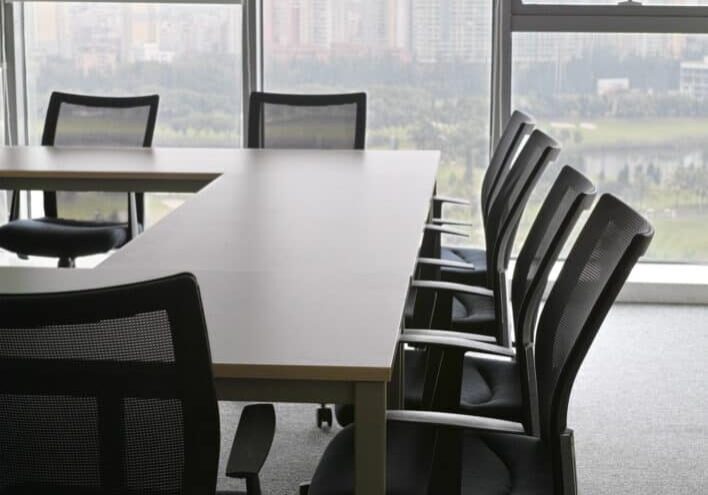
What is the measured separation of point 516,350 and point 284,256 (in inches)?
26.8

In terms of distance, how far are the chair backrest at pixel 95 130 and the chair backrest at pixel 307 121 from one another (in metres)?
0.53

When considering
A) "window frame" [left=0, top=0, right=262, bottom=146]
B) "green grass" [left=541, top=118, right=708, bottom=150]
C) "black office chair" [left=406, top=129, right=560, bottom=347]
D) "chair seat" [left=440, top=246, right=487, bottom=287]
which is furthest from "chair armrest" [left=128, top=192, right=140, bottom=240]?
"green grass" [left=541, top=118, right=708, bottom=150]

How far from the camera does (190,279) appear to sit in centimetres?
178

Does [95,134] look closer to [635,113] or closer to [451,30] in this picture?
[451,30]

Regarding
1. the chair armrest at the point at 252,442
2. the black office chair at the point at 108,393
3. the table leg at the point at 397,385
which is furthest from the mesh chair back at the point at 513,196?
the black office chair at the point at 108,393

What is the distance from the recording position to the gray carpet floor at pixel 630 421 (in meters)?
3.88

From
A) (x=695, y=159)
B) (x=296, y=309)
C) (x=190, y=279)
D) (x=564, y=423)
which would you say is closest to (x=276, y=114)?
(x=695, y=159)

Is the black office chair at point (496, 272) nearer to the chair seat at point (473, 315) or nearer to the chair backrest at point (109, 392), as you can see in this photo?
the chair seat at point (473, 315)

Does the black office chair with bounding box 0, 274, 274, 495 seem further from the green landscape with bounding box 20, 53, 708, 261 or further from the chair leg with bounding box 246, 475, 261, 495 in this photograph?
the green landscape with bounding box 20, 53, 708, 261

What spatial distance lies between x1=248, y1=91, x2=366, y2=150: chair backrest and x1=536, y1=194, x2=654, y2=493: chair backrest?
3.30 meters

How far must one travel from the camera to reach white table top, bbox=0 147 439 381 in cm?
229

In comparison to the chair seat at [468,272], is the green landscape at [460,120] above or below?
above

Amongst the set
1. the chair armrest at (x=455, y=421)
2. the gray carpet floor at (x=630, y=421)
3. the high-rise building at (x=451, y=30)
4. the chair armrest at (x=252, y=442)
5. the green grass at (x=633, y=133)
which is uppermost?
the high-rise building at (x=451, y=30)

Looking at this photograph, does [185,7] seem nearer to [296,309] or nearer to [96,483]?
[296,309]
